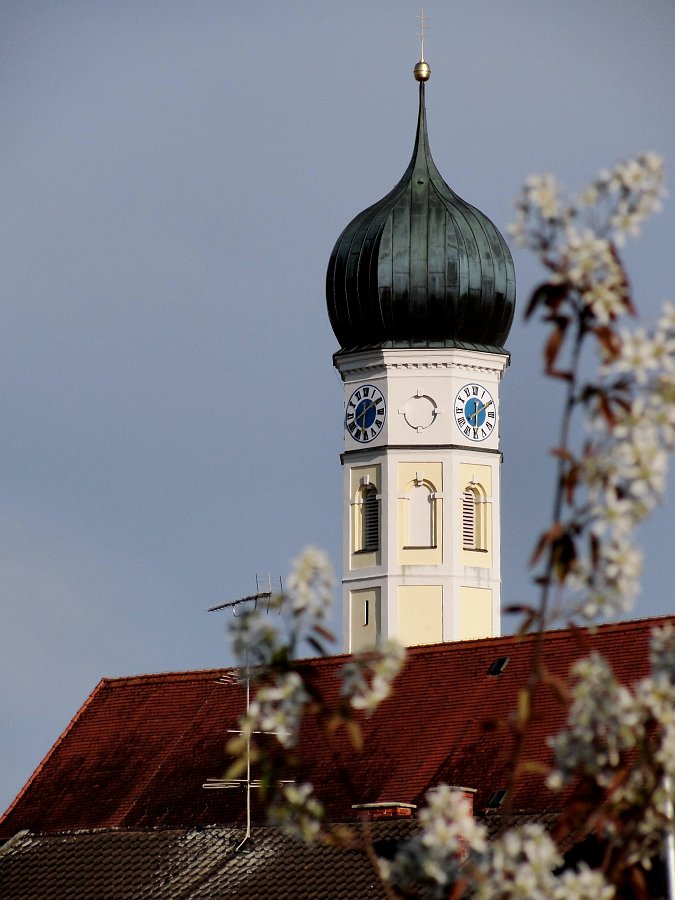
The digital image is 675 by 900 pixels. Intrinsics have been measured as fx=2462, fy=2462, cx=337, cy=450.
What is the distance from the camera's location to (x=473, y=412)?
2002 inches

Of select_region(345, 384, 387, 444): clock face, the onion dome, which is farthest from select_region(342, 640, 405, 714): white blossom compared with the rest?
select_region(345, 384, 387, 444): clock face

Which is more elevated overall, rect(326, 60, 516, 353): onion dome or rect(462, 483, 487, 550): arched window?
rect(326, 60, 516, 353): onion dome

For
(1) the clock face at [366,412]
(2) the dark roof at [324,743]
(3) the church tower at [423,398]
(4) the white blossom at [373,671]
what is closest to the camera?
(4) the white blossom at [373,671]

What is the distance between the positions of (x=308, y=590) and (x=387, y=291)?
42.8 meters

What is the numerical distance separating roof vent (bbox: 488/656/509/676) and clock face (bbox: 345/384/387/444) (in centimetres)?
1550

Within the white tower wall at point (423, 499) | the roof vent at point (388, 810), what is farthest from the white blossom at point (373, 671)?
the white tower wall at point (423, 499)

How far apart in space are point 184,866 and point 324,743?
3.06 meters

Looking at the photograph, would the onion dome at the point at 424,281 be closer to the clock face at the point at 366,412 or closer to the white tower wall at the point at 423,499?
the white tower wall at the point at 423,499

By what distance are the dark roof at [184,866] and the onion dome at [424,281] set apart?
55.0 ft

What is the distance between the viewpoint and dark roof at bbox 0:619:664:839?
3303 centimetres

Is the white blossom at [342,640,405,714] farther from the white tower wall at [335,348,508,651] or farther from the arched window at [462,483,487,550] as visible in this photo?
the arched window at [462,483,487,550]

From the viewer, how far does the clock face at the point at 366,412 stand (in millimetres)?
51000

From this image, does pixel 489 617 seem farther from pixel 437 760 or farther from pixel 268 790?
pixel 268 790

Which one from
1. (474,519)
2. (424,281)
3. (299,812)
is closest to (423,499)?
(474,519)
